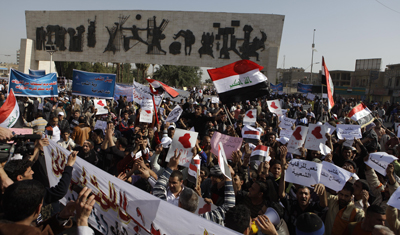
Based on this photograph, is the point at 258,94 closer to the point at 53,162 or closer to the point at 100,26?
the point at 53,162

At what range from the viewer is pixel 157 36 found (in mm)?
27734

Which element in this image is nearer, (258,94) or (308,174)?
(308,174)

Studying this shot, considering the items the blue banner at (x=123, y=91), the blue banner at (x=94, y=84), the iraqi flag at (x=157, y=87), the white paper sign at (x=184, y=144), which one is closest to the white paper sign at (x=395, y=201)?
the white paper sign at (x=184, y=144)

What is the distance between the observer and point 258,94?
21.6ft

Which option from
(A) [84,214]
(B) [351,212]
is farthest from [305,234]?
(A) [84,214]

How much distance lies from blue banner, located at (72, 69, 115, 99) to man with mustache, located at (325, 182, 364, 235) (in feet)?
30.1

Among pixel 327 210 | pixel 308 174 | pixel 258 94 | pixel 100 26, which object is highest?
pixel 100 26

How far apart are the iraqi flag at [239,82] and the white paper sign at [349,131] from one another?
6.53 feet

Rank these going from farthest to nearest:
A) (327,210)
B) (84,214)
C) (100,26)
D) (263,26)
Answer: (100,26) → (263,26) → (327,210) → (84,214)

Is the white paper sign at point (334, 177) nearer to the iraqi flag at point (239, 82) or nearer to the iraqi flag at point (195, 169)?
the iraqi flag at point (195, 169)

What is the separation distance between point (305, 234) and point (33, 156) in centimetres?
366

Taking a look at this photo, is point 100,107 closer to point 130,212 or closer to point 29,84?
point 29,84

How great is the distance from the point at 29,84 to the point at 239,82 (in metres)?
8.09

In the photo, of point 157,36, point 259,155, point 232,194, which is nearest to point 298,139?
point 259,155
